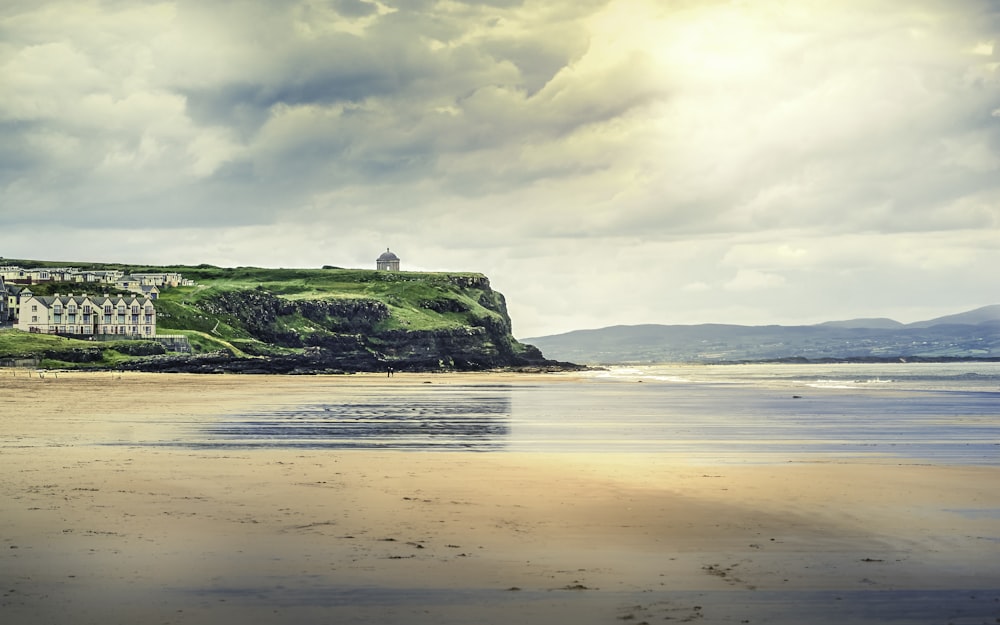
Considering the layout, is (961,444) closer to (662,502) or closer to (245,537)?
(662,502)

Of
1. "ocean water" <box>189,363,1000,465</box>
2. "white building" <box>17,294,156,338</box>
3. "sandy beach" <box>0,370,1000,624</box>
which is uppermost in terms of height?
"white building" <box>17,294,156,338</box>

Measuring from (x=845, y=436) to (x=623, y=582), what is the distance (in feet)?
87.1

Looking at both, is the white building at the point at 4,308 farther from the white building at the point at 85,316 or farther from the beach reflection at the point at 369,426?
the beach reflection at the point at 369,426

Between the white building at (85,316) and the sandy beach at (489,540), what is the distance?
144 metres

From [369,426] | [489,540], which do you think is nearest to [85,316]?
[369,426]

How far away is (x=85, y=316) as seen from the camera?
6417 inches

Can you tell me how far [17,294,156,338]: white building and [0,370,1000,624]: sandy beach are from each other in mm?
143662

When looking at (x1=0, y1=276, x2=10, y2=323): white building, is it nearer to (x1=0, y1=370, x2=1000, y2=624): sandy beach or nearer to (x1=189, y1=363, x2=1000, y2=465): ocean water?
(x1=189, y1=363, x2=1000, y2=465): ocean water

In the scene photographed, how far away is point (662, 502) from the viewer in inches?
783

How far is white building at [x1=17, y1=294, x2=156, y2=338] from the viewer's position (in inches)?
6280

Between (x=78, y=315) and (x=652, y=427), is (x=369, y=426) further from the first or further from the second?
(x=78, y=315)

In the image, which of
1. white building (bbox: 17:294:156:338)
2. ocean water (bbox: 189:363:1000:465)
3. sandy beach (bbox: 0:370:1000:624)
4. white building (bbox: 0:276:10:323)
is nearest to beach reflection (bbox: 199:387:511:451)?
ocean water (bbox: 189:363:1000:465)

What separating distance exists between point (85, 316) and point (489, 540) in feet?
534

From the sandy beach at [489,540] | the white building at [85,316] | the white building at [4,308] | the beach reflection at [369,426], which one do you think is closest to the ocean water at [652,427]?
the beach reflection at [369,426]
